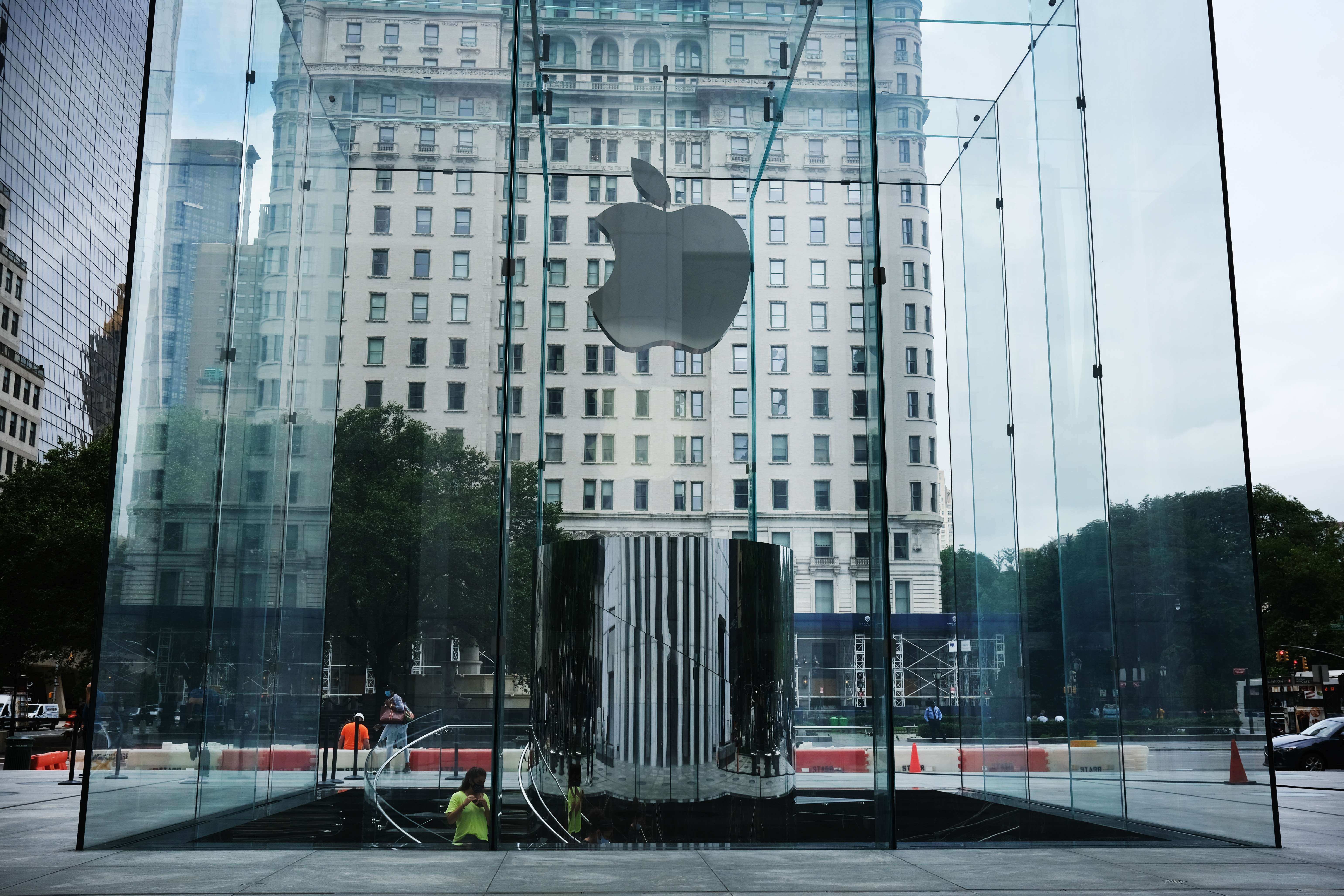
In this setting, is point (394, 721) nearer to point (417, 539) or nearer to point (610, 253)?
point (417, 539)

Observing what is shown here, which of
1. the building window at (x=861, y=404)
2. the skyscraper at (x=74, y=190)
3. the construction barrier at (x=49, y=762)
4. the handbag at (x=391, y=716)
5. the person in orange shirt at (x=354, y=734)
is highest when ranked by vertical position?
the skyscraper at (x=74, y=190)

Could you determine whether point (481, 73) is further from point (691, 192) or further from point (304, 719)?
point (304, 719)

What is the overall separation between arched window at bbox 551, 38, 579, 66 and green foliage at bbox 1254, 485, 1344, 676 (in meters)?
55.2

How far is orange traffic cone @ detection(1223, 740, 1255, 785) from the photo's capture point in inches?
378

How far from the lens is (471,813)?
8812 millimetres

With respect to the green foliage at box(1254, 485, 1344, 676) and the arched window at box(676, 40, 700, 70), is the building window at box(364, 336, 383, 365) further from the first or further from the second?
the green foliage at box(1254, 485, 1344, 676)

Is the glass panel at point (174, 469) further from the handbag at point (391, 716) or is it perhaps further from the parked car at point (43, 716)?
the parked car at point (43, 716)

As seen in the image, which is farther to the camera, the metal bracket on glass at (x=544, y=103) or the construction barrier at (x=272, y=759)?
the metal bracket on glass at (x=544, y=103)

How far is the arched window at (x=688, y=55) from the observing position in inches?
430

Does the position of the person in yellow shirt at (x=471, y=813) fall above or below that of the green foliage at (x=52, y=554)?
below

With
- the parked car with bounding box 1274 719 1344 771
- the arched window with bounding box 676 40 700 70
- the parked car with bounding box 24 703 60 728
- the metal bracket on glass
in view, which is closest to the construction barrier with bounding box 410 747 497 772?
the metal bracket on glass

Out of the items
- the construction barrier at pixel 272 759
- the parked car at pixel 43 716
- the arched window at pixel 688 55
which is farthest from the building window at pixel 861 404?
the parked car at pixel 43 716

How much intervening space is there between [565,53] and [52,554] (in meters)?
28.4

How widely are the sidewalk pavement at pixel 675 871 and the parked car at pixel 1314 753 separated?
17165 millimetres
